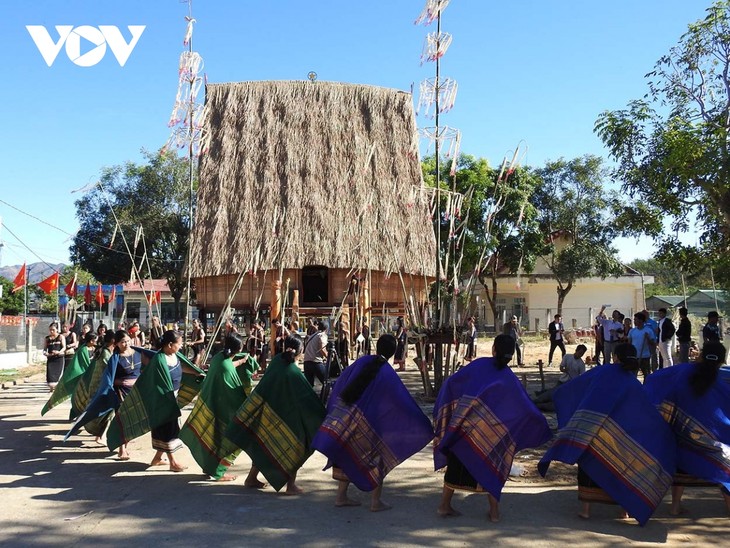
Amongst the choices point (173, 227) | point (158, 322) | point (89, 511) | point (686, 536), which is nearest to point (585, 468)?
point (686, 536)

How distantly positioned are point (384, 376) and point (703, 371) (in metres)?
2.47

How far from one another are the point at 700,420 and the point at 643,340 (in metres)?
6.91

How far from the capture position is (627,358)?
16.9ft

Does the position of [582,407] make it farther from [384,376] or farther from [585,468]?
[384,376]

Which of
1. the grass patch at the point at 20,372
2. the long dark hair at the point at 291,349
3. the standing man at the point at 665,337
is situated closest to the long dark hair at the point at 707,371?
the long dark hair at the point at 291,349

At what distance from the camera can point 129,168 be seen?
2853cm

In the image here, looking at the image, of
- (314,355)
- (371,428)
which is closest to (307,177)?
(314,355)

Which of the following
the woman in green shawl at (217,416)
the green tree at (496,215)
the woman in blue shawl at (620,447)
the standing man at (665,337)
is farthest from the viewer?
the green tree at (496,215)

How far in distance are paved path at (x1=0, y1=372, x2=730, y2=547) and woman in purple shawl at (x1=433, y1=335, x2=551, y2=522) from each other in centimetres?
34

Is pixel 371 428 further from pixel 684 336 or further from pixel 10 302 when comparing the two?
pixel 10 302

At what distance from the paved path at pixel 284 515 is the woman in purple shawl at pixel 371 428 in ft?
1.10

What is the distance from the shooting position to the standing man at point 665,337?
12.6 meters

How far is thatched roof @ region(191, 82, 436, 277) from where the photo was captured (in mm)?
18547

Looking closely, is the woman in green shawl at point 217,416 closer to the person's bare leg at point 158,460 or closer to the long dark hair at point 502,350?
the person's bare leg at point 158,460
